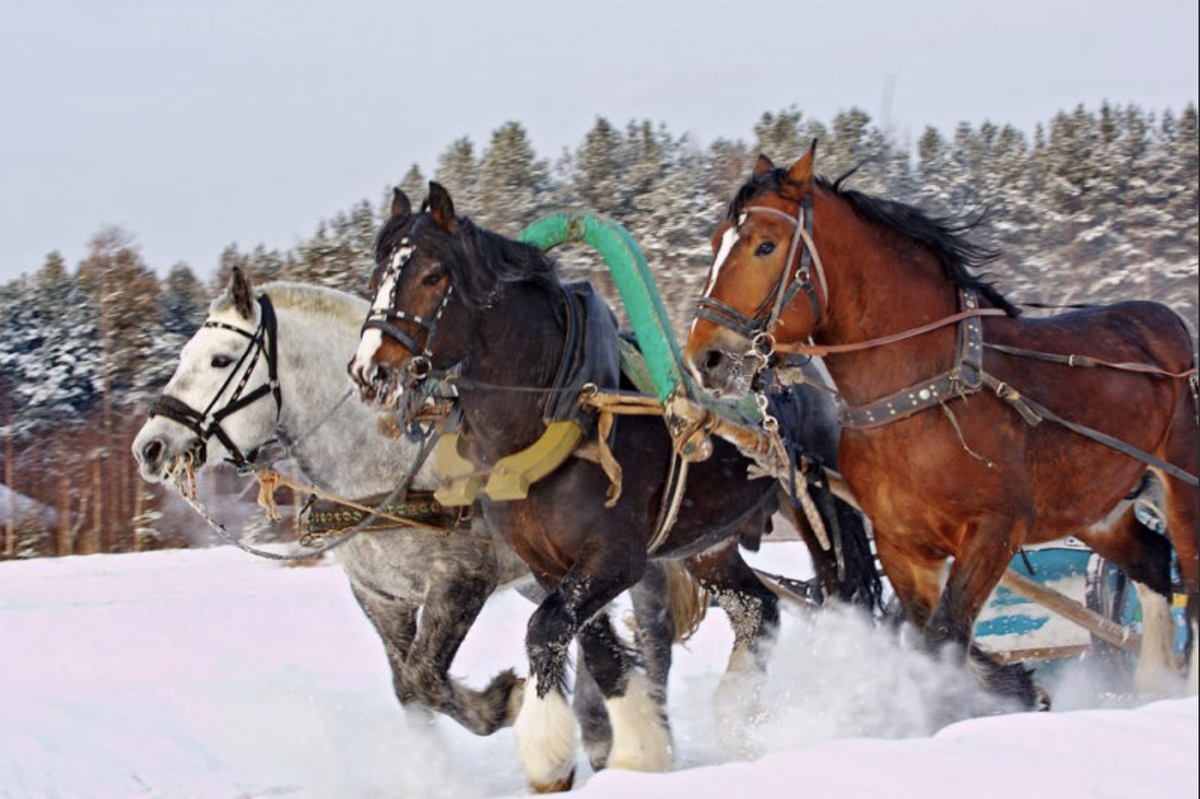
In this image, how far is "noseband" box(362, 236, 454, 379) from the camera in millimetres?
4863

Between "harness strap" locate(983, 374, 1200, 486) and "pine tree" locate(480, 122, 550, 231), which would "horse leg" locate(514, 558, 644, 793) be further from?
"pine tree" locate(480, 122, 550, 231)

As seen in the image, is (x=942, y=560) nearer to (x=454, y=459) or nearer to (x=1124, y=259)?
(x=454, y=459)

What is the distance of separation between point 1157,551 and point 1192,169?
27307 millimetres

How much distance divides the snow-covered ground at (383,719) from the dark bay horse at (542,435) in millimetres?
805

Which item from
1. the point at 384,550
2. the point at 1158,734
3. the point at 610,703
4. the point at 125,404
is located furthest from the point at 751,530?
the point at 125,404

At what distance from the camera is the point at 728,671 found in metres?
6.65

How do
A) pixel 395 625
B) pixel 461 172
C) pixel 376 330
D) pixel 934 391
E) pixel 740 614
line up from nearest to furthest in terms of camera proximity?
pixel 934 391 → pixel 376 330 → pixel 395 625 → pixel 740 614 → pixel 461 172

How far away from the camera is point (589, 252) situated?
23.3m

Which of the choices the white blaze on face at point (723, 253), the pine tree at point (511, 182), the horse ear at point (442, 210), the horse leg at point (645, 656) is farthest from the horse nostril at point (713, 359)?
the pine tree at point (511, 182)

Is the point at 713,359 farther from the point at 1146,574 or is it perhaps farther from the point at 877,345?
the point at 1146,574

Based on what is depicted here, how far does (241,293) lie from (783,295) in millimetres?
2457

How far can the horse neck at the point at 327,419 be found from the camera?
19.8 feet

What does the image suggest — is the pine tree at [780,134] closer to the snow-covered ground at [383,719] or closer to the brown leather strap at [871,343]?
the snow-covered ground at [383,719]

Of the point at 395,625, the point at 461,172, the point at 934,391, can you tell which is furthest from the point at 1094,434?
the point at 461,172
